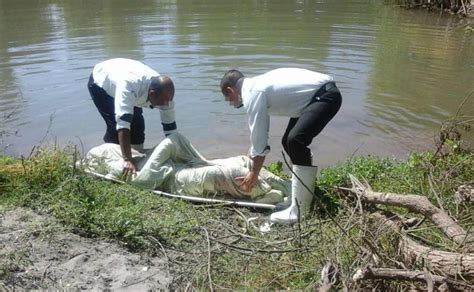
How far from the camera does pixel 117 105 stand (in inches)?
217

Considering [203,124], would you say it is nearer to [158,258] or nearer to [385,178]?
[385,178]

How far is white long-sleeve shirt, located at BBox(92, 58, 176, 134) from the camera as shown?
5477 mm

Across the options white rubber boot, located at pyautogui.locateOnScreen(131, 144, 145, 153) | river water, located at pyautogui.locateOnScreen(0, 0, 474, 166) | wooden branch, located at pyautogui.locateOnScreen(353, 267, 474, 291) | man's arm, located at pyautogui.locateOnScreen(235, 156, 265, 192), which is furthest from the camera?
river water, located at pyautogui.locateOnScreen(0, 0, 474, 166)

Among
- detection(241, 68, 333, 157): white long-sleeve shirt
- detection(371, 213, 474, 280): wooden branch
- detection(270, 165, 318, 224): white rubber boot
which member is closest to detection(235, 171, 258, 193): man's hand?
detection(241, 68, 333, 157): white long-sleeve shirt

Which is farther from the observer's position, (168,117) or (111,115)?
(111,115)

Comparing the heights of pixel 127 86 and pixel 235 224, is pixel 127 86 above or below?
above

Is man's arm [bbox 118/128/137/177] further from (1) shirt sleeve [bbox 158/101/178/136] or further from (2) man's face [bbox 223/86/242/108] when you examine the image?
(2) man's face [bbox 223/86/242/108]

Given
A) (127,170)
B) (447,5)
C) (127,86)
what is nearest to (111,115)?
(127,86)

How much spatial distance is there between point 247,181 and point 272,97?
2.74 ft

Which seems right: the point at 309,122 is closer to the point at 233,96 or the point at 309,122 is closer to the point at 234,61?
the point at 233,96

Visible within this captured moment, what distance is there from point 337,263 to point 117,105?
9.69 ft

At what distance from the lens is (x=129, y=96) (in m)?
5.52

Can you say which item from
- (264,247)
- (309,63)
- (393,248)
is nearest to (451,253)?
(393,248)

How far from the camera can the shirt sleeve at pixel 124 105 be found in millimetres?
5414
